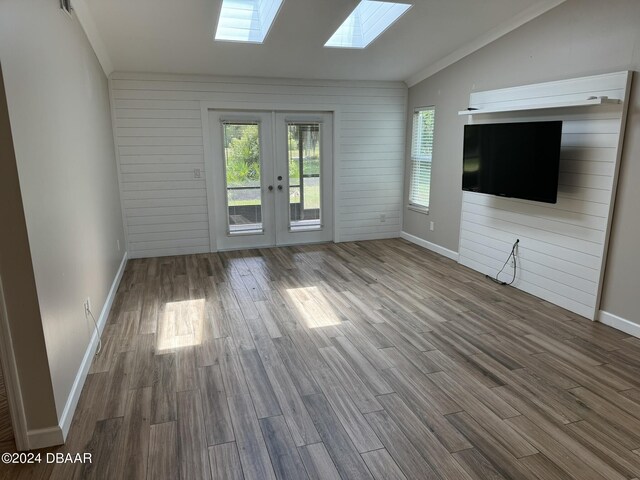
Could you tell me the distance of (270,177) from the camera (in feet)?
20.0

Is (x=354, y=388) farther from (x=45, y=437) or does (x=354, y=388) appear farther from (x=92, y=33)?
(x=92, y=33)

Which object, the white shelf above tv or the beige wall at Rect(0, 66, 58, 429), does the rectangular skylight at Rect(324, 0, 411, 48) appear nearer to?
the white shelf above tv

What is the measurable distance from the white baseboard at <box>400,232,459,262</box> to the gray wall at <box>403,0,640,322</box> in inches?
12.4

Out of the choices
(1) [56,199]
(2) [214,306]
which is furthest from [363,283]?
(1) [56,199]

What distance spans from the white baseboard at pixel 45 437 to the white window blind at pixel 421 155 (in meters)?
5.10

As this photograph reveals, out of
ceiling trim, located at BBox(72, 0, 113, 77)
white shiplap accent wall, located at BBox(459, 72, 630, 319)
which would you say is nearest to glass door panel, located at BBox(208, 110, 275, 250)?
ceiling trim, located at BBox(72, 0, 113, 77)

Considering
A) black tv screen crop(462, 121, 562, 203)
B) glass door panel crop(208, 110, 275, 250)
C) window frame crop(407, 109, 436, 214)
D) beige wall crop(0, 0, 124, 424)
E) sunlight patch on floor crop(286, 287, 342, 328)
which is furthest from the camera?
window frame crop(407, 109, 436, 214)

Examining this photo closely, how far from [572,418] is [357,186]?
14.9 feet

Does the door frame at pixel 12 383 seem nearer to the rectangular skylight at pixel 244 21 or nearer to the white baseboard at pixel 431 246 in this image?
the rectangular skylight at pixel 244 21

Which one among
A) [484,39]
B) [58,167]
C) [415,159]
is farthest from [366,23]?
[58,167]

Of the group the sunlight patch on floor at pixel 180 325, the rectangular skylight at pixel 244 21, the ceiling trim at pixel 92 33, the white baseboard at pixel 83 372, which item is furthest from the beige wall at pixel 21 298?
the rectangular skylight at pixel 244 21

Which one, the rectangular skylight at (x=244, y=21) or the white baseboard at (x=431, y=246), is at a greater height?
the rectangular skylight at (x=244, y=21)

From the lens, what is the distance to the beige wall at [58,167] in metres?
2.00

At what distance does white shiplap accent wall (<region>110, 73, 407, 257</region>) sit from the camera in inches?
213
